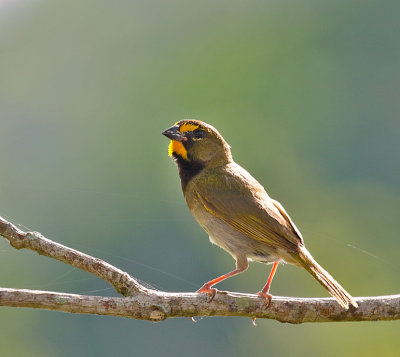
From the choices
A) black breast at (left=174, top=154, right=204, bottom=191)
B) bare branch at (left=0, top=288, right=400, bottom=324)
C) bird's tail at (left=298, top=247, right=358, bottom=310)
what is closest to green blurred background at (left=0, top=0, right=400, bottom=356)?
black breast at (left=174, top=154, right=204, bottom=191)

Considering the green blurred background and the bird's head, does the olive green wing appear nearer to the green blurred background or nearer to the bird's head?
the bird's head

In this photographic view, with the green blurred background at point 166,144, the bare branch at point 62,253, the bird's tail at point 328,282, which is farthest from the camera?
the green blurred background at point 166,144

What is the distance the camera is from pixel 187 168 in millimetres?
5422

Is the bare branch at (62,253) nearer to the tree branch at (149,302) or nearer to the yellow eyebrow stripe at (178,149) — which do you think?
the tree branch at (149,302)

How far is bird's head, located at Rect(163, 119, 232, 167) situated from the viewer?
5336 millimetres

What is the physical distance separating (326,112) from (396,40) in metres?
5.16

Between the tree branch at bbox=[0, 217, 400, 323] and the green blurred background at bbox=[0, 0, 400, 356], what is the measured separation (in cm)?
356

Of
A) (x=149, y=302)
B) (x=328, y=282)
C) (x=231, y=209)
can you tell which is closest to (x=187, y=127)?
(x=231, y=209)

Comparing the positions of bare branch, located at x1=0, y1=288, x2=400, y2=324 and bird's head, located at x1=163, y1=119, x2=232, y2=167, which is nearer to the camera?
bare branch, located at x1=0, y1=288, x2=400, y2=324

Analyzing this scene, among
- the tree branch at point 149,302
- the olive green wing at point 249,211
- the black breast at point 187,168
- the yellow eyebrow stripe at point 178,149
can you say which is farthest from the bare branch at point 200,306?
the yellow eyebrow stripe at point 178,149

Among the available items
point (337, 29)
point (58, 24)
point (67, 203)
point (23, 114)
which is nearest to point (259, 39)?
point (337, 29)

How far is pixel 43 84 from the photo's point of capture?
1038 inches

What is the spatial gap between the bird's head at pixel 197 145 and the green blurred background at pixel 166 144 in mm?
2483

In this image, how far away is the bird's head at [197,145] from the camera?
17.5 feet
